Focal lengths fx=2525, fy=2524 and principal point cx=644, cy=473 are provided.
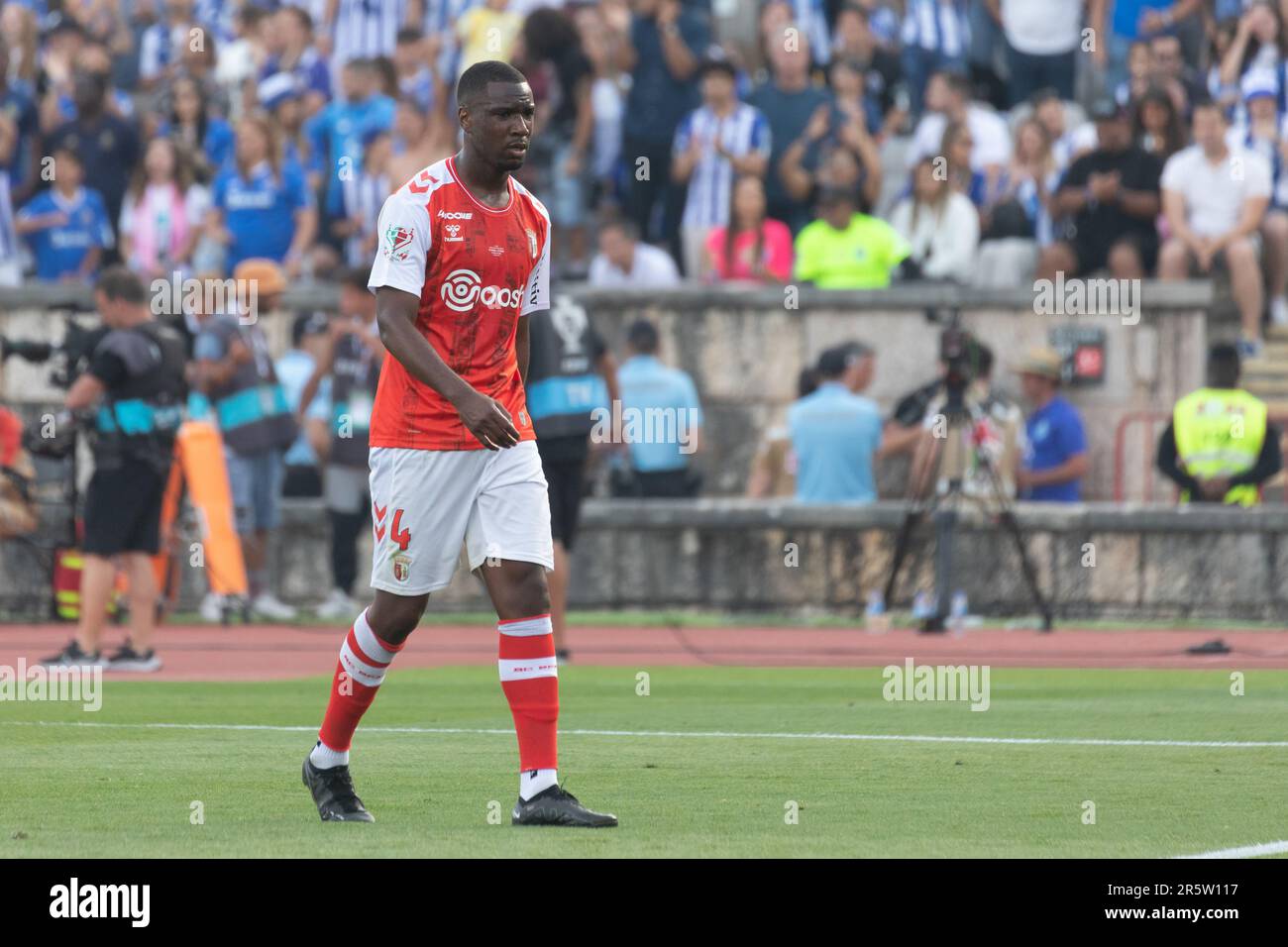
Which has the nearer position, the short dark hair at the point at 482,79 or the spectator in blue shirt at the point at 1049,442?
the short dark hair at the point at 482,79

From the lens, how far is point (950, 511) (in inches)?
704

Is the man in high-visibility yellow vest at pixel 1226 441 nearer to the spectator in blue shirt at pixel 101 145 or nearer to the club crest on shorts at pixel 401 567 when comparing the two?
the spectator in blue shirt at pixel 101 145

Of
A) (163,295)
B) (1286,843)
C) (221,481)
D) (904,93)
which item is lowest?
(1286,843)

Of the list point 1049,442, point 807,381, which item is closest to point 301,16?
point 807,381

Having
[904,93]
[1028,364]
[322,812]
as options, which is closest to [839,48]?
[904,93]

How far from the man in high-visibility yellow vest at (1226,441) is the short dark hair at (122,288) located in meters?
8.19

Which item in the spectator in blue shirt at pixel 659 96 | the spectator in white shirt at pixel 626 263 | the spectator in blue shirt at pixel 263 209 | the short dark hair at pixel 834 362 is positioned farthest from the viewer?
the spectator in blue shirt at pixel 263 209

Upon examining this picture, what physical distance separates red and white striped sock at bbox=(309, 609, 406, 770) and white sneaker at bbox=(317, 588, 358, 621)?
10656mm

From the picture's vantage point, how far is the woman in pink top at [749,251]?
21266 mm

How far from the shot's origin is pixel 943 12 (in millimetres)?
22656

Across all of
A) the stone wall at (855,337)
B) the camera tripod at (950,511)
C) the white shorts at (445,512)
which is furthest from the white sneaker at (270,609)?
the white shorts at (445,512)

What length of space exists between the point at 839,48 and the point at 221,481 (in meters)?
7.38

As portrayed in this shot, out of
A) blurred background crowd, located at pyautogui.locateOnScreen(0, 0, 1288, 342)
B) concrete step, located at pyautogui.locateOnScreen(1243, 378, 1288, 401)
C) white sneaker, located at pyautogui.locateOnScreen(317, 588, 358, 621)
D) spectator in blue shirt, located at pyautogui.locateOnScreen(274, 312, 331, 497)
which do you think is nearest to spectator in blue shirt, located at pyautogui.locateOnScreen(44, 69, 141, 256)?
blurred background crowd, located at pyautogui.locateOnScreen(0, 0, 1288, 342)
